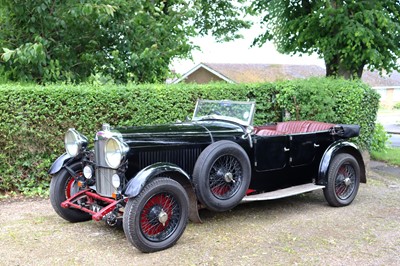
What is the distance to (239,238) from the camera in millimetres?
4656

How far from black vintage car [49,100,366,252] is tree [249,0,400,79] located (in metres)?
4.26

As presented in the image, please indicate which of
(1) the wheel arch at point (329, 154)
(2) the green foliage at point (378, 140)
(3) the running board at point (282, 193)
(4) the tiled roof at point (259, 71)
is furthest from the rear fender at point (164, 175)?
(4) the tiled roof at point (259, 71)

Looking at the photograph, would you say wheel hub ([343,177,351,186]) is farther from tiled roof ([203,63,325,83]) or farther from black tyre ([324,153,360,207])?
tiled roof ([203,63,325,83])

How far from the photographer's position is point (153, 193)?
4172 mm

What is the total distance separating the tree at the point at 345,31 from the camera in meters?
10.1

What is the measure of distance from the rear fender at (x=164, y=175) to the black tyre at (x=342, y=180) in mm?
2218

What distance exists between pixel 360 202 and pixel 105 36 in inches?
238

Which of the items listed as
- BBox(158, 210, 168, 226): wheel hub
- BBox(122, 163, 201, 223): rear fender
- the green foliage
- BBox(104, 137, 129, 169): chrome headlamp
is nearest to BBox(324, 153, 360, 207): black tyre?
BBox(122, 163, 201, 223): rear fender

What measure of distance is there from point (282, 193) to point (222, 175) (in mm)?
1096

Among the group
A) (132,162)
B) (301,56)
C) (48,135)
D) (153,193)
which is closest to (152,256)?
(153,193)

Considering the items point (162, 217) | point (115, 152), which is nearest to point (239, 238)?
point (162, 217)

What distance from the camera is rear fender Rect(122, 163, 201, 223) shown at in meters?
4.10

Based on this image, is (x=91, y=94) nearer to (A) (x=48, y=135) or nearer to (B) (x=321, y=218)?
(A) (x=48, y=135)

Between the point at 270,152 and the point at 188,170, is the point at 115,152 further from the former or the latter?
the point at 270,152
